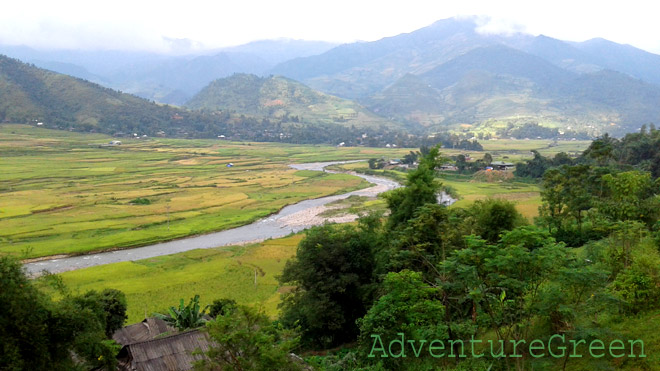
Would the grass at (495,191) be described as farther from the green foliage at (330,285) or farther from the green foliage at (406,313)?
the green foliage at (406,313)

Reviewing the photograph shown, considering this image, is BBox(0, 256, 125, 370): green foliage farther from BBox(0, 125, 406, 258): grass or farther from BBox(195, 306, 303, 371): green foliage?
BBox(0, 125, 406, 258): grass

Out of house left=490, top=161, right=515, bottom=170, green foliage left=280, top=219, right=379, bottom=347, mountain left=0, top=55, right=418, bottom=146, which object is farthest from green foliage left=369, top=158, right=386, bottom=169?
green foliage left=280, top=219, right=379, bottom=347

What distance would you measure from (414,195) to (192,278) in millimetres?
15176

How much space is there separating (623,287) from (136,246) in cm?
3204

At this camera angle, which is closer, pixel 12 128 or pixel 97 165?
pixel 97 165

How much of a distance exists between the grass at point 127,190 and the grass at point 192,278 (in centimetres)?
502

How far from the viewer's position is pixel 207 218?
141 ft

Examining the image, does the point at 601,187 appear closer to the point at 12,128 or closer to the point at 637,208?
the point at 637,208

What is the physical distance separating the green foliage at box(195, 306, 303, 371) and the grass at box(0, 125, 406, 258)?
61.6ft

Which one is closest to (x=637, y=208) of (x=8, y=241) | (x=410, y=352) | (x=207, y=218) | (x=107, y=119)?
(x=410, y=352)

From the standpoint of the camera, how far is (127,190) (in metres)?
53.7

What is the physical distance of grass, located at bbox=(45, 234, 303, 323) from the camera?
76.8ft

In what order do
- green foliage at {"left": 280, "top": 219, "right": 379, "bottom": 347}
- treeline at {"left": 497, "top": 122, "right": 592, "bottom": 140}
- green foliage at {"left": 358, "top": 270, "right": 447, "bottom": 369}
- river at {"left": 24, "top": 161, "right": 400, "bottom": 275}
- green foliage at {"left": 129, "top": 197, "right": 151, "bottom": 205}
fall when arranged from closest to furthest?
green foliage at {"left": 358, "top": 270, "right": 447, "bottom": 369}, green foliage at {"left": 280, "top": 219, "right": 379, "bottom": 347}, river at {"left": 24, "top": 161, "right": 400, "bottom": 275}, green foliage at {"left": 129, "top": 197, "right": 151, "bottom": 205}, treeline at {"left": 497, "top": 122, "right": 592, "bottom": 140}

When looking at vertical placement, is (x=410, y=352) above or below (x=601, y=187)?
below
